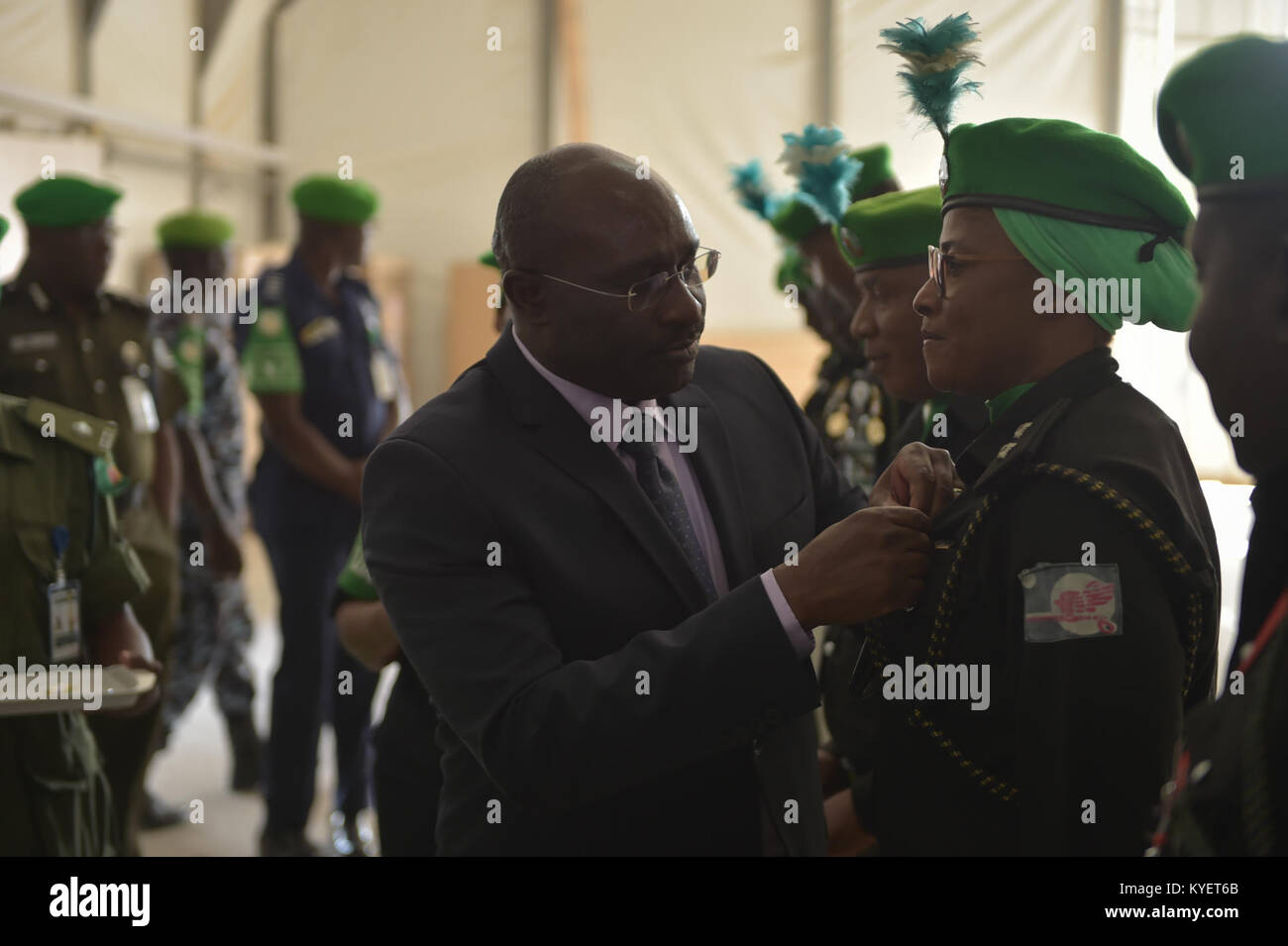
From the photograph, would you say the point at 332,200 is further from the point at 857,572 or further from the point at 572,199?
the point at 857,572

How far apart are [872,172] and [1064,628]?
5.56 feet

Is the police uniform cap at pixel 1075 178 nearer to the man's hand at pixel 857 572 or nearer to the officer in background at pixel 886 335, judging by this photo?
the man's hand at pixel 857 572

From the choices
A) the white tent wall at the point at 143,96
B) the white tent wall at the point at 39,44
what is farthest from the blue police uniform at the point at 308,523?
the white tent wall at the point at 143,96

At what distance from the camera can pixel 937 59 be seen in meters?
1.29

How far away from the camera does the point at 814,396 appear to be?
278cm

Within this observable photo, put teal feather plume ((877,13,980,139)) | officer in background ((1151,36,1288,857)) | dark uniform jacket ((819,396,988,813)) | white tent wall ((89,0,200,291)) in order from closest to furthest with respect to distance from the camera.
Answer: officer in background ((1151,36,1288,857)) < teal feather plume ((877,13,980,139)) < dark uniform jacket ((819,396,988,813)) < white tent wall ((89,0,200,291))

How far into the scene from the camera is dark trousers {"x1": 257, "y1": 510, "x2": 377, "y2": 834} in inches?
133

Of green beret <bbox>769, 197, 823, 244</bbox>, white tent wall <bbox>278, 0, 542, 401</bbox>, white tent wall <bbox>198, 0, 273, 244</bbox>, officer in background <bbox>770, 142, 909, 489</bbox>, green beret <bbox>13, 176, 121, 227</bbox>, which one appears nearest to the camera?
officer in background <bbox>770, 142, 909, 489</bbox>

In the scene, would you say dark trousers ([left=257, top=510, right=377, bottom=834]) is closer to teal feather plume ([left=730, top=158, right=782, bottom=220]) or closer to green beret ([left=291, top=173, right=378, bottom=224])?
green beret ([left=291, top=173, right=378, bottom=224])

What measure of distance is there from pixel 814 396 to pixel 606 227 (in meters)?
1.58

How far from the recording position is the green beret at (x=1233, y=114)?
2.78 ft

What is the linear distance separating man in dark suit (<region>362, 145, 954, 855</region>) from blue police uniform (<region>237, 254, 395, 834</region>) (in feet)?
7.13

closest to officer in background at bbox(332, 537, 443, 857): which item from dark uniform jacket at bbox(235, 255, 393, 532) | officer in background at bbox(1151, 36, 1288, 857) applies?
officer in background at bbox(1151, 36, 1288, 857)

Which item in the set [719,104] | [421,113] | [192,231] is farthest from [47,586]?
[421,113]
